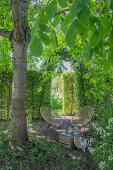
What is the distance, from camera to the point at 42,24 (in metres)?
0.81

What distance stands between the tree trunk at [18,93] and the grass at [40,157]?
0.87 feet

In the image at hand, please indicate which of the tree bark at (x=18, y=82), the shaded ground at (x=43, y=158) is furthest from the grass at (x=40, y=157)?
the tree bark at (x=18, y=82)

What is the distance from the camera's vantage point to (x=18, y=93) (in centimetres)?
343

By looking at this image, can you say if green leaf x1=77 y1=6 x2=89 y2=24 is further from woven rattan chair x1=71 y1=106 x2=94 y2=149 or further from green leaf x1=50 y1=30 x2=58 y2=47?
woven rattan chair x1=71 y1=106 x2=94 y2=149

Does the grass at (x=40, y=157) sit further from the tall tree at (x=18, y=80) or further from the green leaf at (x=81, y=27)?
the green leaf at (x=81, y=27)

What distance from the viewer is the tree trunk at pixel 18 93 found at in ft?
11.2

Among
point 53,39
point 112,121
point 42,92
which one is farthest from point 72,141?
point 53,39

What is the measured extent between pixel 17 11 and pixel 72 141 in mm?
3261

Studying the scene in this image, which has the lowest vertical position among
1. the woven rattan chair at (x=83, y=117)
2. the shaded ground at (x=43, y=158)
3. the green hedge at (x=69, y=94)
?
the shaded ground at (x=43, y=158)

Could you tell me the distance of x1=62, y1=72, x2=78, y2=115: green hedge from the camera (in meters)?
7.69

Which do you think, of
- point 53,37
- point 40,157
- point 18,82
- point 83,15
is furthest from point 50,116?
point 83,15

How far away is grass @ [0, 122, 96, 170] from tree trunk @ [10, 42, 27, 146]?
0.27m

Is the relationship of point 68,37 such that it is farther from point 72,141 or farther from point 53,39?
point 72,141

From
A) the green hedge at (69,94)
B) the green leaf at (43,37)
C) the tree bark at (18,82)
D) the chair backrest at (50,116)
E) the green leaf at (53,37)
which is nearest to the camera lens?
the green leaf at (43,37)
